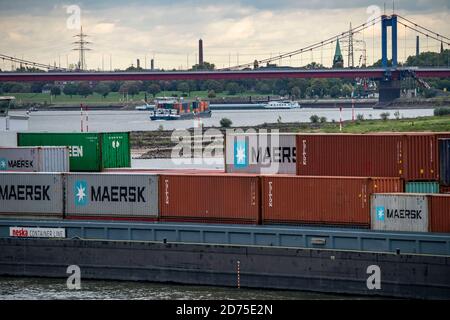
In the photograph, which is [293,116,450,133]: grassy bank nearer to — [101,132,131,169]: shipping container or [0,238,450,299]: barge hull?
[101,132,131,169]: shipping container

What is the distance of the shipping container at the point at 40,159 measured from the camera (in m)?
44.1

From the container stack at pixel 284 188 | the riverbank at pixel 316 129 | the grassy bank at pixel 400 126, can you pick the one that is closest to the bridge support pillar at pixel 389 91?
the riverbank at pixel 316 129

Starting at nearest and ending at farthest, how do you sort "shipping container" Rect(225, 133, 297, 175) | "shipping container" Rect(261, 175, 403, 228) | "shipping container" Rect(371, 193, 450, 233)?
1. "shipping container" Rect(371, 193, 450, 233)
2. "shipping container" Rect(261, 175, 403, 228)
3. "shipping container" Rect(225, 133, 297, 175)

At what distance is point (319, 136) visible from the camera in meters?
38.1

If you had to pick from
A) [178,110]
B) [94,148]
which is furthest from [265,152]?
[178,110]

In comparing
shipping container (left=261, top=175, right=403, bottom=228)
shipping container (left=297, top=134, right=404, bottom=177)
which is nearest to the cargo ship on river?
shipping container (left=297, top=134, right=404, bottom=177)

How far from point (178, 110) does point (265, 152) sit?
97335 mm

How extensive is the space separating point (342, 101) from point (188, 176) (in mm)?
122834

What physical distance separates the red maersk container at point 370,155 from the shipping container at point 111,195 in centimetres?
578

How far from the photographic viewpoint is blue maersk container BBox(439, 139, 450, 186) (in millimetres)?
36312

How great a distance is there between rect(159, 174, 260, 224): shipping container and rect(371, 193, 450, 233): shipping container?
14.9ft

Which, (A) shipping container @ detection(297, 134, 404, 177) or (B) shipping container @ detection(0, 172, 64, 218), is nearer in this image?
(A) shipping container @ detection(297, 134, 404, 177)
